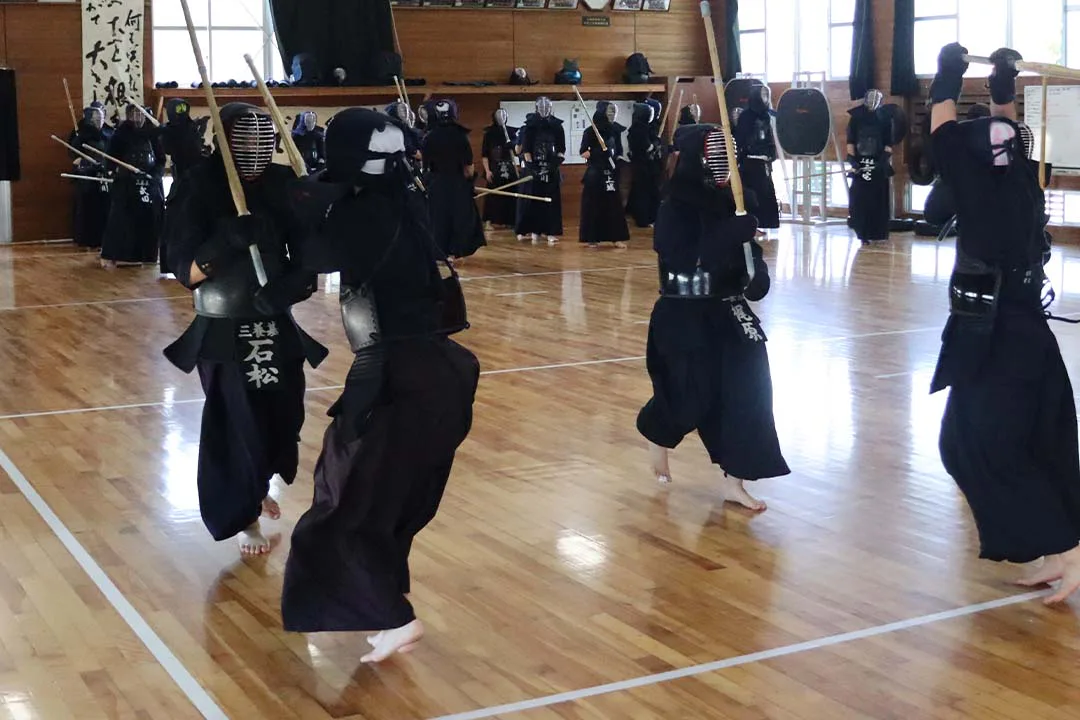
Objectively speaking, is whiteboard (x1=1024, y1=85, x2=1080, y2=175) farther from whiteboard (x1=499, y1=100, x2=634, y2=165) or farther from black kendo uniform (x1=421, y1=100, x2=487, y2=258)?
black kendo uniform (x1=421, y1=100, x2=487, y2=258)

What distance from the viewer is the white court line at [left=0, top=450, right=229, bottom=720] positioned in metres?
3.72

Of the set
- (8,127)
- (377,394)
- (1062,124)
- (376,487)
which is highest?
(8,127)

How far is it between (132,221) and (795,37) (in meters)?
9.66

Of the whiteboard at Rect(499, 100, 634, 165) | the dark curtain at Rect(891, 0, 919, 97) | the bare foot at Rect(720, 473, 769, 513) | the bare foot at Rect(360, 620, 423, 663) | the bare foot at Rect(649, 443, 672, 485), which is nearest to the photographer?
the bare foot at Rect(360, 620, 423, 663)

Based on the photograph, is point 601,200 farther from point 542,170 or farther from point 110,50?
point 110,50

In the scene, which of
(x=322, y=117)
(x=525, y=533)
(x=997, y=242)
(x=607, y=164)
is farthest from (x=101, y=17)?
(x=997, y=242)

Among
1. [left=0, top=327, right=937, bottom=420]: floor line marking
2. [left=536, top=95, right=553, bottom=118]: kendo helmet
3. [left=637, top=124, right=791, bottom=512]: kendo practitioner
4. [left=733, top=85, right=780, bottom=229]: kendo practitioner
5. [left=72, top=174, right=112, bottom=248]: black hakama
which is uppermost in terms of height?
[left=536, top=95, right=553, bottom=118]: kendo helmet

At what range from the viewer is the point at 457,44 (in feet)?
62.8

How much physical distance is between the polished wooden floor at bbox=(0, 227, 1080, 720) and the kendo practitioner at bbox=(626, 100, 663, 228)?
9.55m

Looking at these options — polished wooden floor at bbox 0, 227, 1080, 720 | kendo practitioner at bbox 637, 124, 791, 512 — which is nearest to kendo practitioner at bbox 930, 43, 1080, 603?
polished wooden floor at bbox 0, 227, 1080, 720

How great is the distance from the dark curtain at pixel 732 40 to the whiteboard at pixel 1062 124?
518cm

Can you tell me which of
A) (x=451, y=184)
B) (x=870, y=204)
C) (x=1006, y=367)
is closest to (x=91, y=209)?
(x=451, y=184)

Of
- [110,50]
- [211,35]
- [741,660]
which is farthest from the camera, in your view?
[211,35]

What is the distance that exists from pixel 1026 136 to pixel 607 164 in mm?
11695
